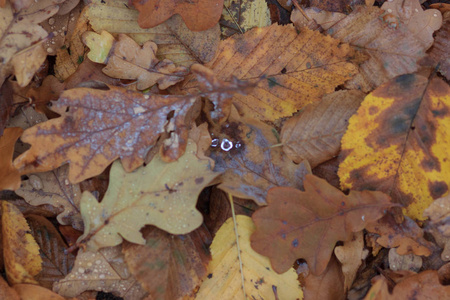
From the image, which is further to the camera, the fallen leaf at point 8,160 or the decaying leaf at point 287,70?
the decaying leaf at point 287,70

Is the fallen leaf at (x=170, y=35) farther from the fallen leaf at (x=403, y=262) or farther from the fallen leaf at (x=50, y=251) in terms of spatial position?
the fallen leaf at (x=403, y=262)

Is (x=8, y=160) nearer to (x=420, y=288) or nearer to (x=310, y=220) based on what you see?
(x=310, y=220)

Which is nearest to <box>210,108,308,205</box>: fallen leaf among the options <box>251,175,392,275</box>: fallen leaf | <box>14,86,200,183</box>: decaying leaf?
<box>251,175,392,275</box>: fallen leaf

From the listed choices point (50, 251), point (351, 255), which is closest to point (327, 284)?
point (351, 255)

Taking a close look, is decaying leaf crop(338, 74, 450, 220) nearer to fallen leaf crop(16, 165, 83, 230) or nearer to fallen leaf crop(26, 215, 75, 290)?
fallen leaf crop(16, 165, 83, 230)

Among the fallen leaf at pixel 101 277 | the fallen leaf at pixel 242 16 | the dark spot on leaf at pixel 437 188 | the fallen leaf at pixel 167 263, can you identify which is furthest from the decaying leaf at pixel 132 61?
the dark spot on leaf at pixel 437 188

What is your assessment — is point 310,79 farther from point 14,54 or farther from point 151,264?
point 14,54

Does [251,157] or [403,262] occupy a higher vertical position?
[251,157]
